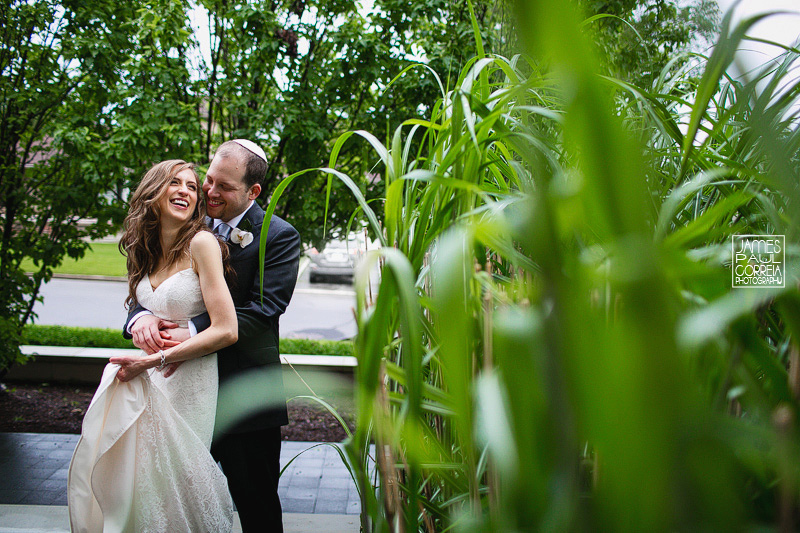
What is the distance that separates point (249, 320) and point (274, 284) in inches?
7.6

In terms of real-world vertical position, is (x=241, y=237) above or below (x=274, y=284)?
above

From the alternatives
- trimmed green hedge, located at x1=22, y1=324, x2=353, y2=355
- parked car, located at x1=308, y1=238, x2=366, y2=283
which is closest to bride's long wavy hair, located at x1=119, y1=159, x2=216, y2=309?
trimmed green hedge, located at x1=22, y1=324, x2=353, y2=355

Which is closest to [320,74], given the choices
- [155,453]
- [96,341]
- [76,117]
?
[76,117]

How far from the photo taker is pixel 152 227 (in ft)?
7.49

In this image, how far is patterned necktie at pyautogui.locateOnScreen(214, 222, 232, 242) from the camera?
7.79 ft

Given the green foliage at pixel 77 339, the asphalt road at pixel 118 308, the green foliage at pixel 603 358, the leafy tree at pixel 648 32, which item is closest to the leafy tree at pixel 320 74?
the leafy tree at pixel 648 32

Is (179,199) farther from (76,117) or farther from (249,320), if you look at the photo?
(76,117)

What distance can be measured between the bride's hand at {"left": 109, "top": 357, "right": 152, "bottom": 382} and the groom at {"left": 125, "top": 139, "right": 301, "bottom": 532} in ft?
0.37

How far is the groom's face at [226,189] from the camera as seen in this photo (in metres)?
2.28

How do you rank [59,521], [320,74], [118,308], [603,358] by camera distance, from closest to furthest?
1. [603,358]
2. [59,521]
3. [320,74]
4. [118,308]

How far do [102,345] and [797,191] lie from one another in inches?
271

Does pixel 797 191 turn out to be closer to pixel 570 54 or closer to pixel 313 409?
pixel 570 54

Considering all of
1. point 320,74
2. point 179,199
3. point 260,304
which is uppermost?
point 320,74

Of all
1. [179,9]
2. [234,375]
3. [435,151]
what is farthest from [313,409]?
[435,151]
